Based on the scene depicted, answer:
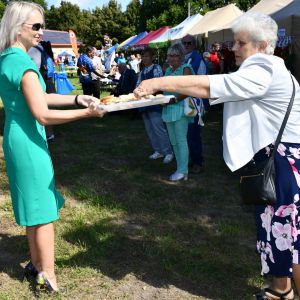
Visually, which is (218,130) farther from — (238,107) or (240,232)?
(238,107)

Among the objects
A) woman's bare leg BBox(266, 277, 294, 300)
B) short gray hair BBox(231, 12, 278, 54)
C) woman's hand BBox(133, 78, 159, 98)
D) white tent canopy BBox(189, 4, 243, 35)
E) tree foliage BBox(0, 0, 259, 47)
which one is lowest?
woman's bare leg BBox(266, 277, 294, 300)

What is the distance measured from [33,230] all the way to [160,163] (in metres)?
3.59

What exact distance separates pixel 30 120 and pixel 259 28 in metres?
1.49

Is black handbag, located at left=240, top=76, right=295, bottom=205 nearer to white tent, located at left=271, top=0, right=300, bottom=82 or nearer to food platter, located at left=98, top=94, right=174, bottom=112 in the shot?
food platter, located at left=98, top=94, right=174, bottom=112

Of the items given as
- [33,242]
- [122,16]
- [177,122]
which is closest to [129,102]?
[33,242]

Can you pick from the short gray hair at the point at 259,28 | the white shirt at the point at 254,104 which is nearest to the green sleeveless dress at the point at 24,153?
the white shirt at the point at 254,104

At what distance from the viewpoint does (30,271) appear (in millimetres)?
3023

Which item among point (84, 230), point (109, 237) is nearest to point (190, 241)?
point (109, 237)

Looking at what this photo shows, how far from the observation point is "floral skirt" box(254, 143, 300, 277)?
2.29 m

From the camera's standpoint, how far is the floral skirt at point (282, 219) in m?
2.29

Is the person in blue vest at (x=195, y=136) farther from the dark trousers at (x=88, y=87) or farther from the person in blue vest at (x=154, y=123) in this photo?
the dark trousers at (x=88, y=87)

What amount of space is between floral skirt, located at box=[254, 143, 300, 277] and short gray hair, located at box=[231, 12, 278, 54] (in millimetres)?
597

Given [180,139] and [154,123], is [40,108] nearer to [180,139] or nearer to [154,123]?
[180,139]

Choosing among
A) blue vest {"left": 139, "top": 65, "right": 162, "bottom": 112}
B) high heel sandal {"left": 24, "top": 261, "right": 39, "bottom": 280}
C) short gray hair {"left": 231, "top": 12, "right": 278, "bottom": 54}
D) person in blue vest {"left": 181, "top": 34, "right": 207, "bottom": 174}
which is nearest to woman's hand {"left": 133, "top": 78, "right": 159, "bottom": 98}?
short gray hair {"left": 231, "top": 12, "right": 278, "bottom": 54}
